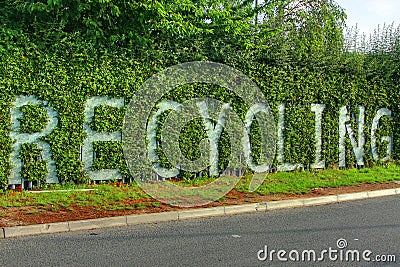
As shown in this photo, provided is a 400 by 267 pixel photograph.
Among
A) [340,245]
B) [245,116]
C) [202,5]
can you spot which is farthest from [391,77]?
[340,245]

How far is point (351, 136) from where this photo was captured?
14.2 metres

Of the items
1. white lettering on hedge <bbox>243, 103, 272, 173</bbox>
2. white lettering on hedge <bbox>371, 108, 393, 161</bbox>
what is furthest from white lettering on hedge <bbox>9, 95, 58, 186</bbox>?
white lettering on hedge <bbox>371, 108, 393, 161</bbox>

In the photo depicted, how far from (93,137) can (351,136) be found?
778cm

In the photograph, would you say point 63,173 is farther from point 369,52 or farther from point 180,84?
point 369,52

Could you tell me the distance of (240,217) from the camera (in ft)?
27.3

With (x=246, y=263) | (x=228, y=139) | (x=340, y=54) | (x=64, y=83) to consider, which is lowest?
(x=246, y=263)

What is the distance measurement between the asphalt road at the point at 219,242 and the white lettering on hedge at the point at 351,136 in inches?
225

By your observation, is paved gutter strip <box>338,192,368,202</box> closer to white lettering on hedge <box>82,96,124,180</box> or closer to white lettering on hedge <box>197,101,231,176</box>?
white lettering on hedge <box>197,101,231,176</box>

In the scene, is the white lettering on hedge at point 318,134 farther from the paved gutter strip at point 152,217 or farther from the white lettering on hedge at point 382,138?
the paved gutter strip at point 152,217

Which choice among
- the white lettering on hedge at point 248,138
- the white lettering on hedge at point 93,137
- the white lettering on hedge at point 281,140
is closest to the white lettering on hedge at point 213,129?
the white lettering on hedge at point 248,138

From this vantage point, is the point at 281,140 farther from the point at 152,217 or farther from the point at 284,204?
the point at 152,217

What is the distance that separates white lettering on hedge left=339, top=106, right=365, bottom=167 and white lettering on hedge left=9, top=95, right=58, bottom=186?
8.21 m

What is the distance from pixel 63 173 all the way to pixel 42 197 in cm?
115

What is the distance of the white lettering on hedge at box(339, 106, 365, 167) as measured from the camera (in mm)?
14047
